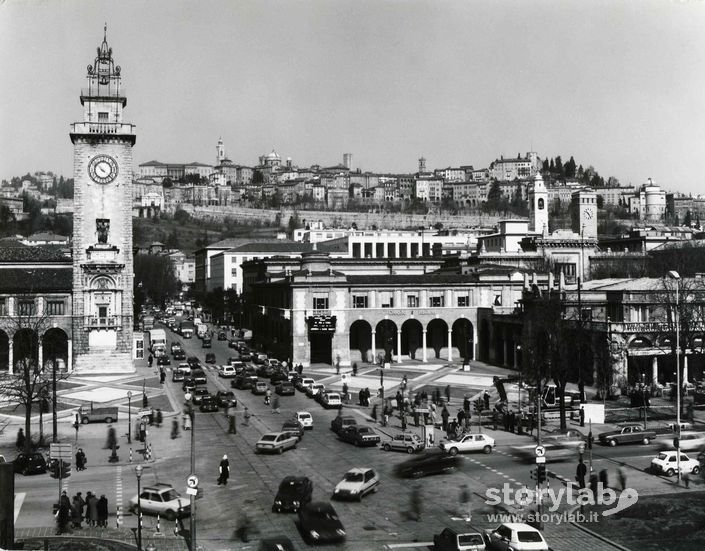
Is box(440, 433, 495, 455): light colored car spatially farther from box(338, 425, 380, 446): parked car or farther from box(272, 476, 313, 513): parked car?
box(272, 476, 313, 513): parked car

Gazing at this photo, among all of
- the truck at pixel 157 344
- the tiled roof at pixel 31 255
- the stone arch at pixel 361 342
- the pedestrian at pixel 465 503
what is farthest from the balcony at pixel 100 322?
the pedestrian at pixel 465 503

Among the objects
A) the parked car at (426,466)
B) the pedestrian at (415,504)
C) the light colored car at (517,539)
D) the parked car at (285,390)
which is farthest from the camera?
the parked car at (285,390)

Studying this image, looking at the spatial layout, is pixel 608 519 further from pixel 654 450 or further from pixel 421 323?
pixel 421 323

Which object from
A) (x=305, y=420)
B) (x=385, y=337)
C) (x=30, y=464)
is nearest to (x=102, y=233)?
(x=385, y=337)

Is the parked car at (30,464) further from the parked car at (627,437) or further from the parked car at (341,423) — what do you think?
the parked car at (627,437)

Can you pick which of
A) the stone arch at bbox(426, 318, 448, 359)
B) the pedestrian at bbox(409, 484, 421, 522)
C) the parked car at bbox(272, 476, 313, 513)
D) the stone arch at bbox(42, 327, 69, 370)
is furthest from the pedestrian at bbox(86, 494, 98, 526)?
the stone arch at bbox(426, 318, 448, 359)

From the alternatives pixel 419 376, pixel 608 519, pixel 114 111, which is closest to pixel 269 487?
pixel 608 519

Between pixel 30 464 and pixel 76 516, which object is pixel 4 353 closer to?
pixel 30 464
